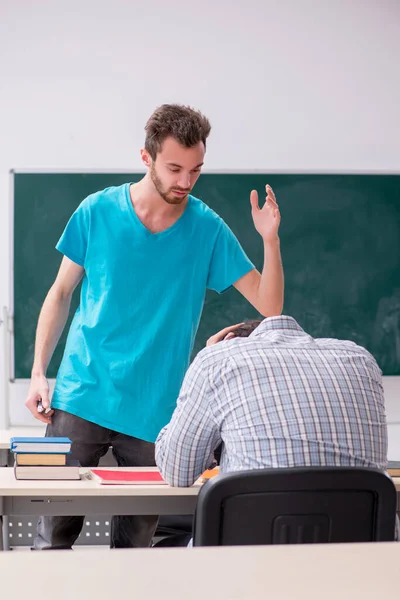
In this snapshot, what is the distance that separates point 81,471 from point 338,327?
2565 mm

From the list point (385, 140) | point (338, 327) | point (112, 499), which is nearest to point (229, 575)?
point (112, 499)

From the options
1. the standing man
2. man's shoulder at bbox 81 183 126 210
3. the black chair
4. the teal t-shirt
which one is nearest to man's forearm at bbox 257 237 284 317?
the standing man

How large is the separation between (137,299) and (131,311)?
4 cm

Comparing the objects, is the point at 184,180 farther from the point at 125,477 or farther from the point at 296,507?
the point at 296,507

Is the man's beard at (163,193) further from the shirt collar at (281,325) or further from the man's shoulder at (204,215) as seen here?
the shirt collar at (281,325)

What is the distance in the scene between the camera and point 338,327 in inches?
172

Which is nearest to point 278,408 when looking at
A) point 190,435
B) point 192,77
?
point 190,435

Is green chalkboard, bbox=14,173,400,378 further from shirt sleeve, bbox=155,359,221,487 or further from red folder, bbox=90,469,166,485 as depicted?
shirt sleeve, bbox=155,359,221,487

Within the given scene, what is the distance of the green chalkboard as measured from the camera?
4.29m

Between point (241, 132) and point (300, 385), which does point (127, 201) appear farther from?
point (241, 132)

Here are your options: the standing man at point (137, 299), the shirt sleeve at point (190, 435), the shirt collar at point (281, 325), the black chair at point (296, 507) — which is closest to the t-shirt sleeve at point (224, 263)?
the standing man at point (137, 299)

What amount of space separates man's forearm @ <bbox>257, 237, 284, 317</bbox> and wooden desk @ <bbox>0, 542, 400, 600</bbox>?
73.3 inches

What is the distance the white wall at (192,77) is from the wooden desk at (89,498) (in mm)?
2479

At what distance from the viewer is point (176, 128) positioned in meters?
2.32
